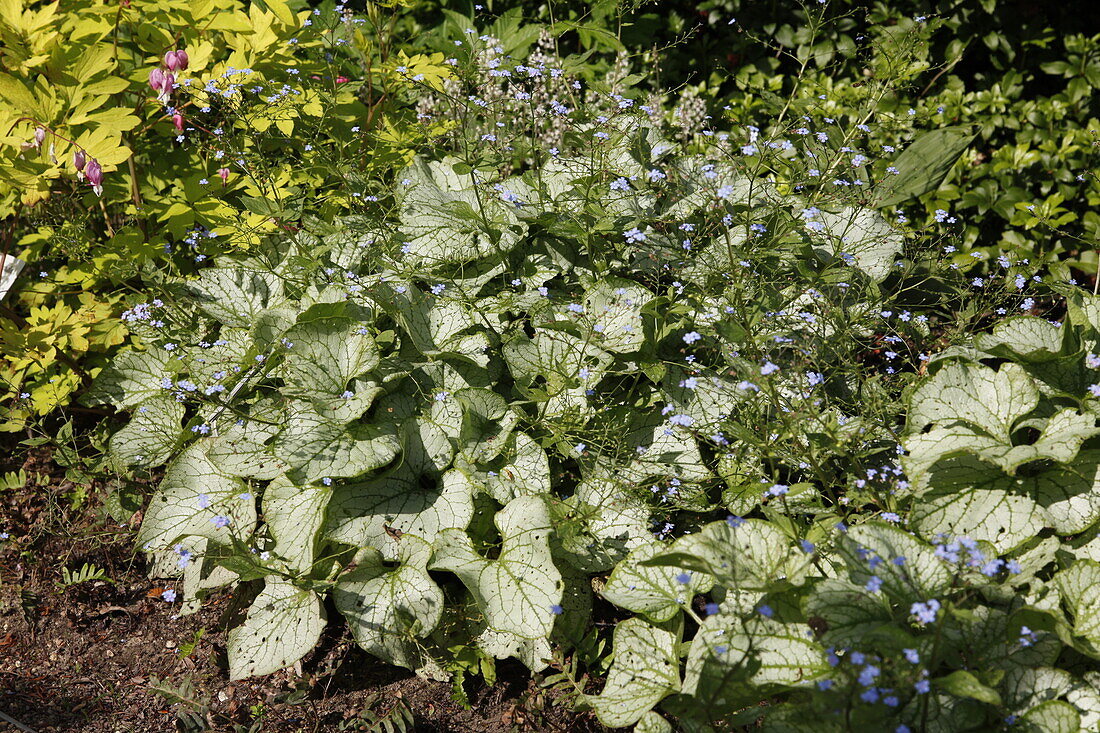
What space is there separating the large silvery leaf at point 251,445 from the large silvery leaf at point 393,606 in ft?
1.33

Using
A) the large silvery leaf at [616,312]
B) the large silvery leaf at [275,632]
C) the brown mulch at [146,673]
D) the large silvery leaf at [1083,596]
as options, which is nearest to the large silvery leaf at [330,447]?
the large silvery leaf at [275,632]

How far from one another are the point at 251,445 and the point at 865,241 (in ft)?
6.93

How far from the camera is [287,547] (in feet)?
7.82

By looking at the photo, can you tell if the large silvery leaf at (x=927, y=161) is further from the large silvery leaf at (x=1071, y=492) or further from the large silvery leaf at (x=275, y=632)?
the large silvery leaf at (x=275, y=632)

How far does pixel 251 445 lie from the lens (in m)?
2.59

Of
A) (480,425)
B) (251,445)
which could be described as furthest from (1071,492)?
(251,445)

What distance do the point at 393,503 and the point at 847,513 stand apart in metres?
1.28

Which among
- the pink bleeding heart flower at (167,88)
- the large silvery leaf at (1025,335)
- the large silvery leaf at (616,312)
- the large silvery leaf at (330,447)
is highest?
the pink bleeding heart flower at (167,88)

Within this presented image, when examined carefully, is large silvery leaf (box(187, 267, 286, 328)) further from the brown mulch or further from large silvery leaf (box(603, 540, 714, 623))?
large silvery leaf (box(603, 540, 714, 623))

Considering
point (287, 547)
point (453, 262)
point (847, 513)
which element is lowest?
point (287, 547)

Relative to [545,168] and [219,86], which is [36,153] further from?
[545,168]

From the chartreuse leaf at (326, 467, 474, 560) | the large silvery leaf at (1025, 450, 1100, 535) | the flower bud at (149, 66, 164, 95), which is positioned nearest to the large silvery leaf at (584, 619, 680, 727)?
the chartreuse leaf at (326, 467, 474, 560)

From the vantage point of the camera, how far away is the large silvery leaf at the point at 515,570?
7.11 feet

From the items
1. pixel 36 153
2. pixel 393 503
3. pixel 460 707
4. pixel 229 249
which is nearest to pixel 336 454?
pixel 393 503
